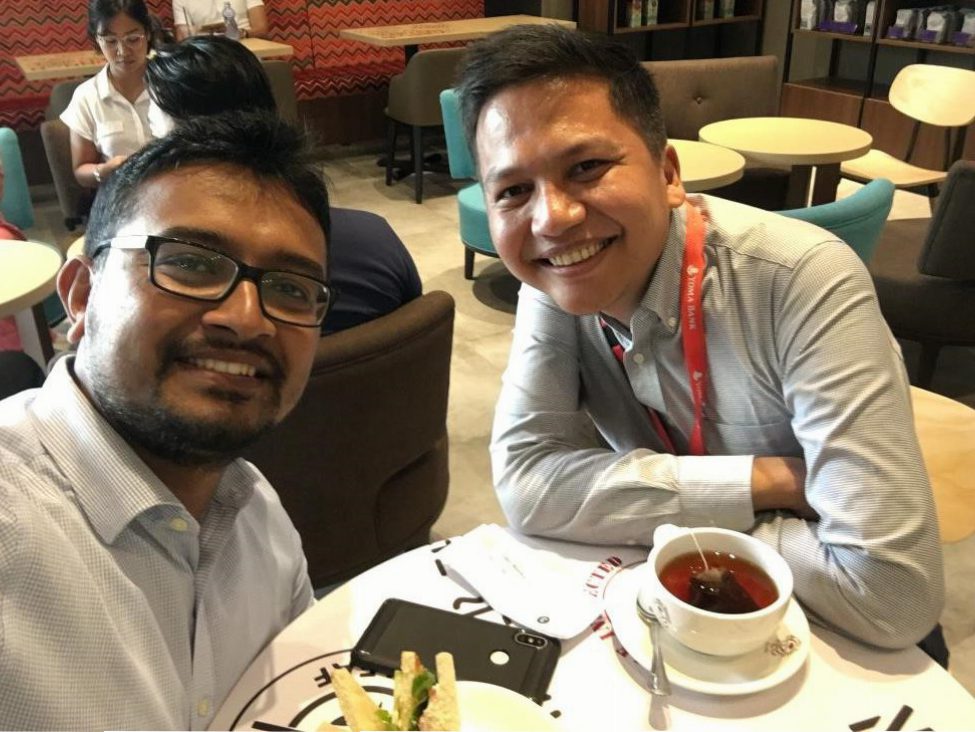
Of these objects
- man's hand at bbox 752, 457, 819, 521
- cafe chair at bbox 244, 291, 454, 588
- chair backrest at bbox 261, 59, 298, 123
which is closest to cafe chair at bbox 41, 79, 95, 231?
chair backrest at bbox 261, 59, 298, 123

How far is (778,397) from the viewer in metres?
1.21

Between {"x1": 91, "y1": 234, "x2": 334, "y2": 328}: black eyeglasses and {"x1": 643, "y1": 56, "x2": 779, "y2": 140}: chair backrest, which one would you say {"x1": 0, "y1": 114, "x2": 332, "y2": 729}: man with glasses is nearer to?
{"x1": 91, "y1": 234, "x2": 334, "y2": 328}: black eyeglasses

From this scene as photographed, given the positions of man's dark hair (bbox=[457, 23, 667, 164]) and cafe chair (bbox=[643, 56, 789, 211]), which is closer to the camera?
man's dark hair (bbox=[457, 23, 667, 164])

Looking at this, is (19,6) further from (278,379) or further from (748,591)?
(748,591)

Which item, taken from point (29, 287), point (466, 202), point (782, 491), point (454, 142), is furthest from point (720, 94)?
point (782, 491)

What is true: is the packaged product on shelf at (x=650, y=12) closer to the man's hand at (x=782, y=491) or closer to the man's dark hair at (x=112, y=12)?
the man's dark hair at (x=112, y=12)

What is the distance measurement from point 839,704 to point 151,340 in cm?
85

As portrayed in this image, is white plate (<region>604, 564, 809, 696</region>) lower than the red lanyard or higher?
lower

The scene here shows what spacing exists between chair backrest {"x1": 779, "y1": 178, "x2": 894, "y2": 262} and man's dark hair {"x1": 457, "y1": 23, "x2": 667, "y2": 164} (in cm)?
107

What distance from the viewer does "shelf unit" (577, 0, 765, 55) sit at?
6.46 meters

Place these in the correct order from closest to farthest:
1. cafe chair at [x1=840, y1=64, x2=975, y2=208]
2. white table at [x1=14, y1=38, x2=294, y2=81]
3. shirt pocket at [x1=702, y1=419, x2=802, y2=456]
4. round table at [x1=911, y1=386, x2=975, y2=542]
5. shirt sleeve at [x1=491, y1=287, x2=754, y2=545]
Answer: shirt sleeve at [x1=491, y1=287, x2=754, y2=545]
shirt pocket at [x1=702, y1=419, x2=802, y2=456]
round table at [x1=911, y1=386, x2=975, y2=542]
cafe chair at [x1=840, y1=64, x2=975, y2=208]
white table at [x1=14, y1=38, x2=294, y2=81]

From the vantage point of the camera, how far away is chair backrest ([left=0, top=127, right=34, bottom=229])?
3418mm

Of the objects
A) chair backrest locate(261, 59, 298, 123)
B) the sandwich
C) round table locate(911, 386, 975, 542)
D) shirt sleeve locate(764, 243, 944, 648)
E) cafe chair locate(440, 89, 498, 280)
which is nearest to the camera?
the sandwich

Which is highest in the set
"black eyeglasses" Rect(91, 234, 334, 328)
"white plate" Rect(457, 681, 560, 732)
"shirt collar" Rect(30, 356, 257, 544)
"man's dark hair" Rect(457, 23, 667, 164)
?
"man's dark hair" Rect(457, 23, 667, 164)
